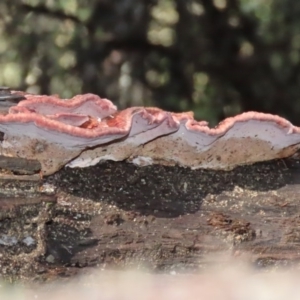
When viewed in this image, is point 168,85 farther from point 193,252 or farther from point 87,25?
point 193,252

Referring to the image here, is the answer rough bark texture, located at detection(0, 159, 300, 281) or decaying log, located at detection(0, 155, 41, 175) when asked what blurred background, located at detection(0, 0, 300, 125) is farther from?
decaying log, located at detection(0, 155, 41, 175)

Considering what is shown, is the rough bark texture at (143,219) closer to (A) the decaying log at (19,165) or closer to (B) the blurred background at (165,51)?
(A) the decaying log at (19,165)

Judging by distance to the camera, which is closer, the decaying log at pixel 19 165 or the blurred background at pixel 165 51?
the decaying log at pixel 19 165

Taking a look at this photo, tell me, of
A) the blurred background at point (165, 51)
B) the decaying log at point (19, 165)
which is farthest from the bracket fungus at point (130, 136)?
the blurred background at point (165, 51)

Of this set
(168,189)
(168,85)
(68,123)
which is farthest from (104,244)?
(168,85)

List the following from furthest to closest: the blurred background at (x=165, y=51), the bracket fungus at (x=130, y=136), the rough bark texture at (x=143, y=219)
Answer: the blurred background at (x=165, y=51) < the rough bark texture at (x=143, y=219) < the bracket fungus at (x=130, y=136)

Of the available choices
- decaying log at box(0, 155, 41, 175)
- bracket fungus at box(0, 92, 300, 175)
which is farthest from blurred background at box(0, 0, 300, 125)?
decaying log at box(0, 155, 41, 175)
